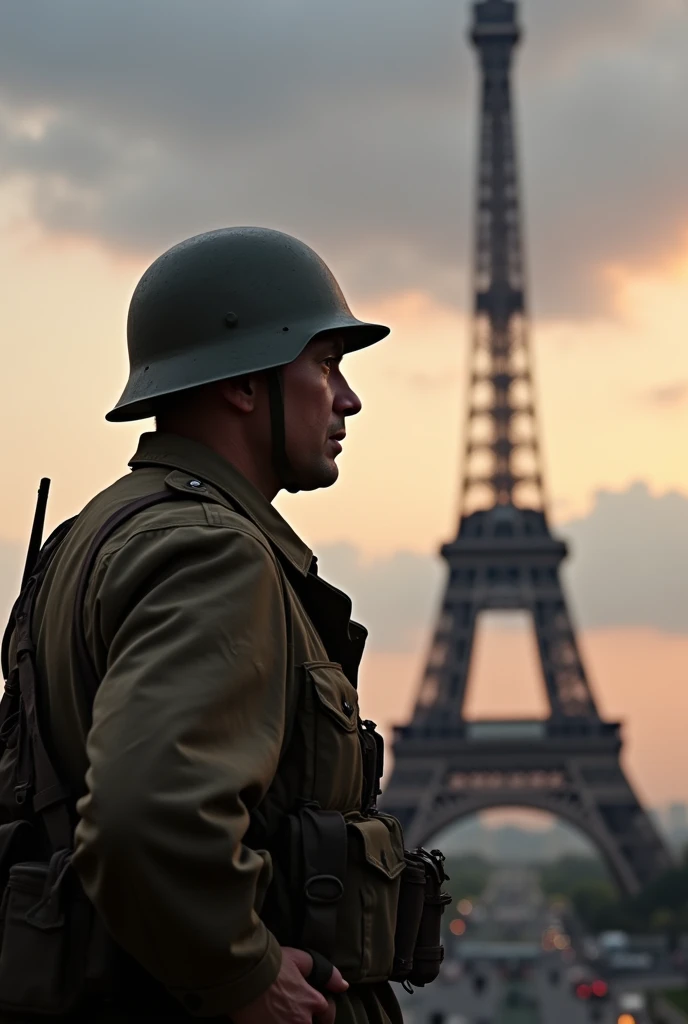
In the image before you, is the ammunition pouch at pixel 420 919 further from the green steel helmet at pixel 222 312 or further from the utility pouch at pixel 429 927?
the green steel helmet at pixel 222 312

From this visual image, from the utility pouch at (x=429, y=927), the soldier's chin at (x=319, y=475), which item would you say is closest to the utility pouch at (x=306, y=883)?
the utility pouch at (x=429, y=927)

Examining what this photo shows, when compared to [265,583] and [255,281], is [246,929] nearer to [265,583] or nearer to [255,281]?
[265,583]

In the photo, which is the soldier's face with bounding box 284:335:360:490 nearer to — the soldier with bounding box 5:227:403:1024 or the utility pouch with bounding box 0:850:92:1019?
the soldier with bounding box 5:227:403:1024

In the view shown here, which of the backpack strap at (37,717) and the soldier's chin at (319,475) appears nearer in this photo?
the backpack strap at (37,717)

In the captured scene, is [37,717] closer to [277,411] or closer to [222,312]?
[277,411]

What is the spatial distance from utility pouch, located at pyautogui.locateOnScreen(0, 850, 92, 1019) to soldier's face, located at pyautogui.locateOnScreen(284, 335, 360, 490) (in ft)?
3.45

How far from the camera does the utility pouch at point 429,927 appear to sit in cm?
411

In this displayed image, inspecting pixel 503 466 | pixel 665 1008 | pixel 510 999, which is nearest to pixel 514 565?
pixel 503 466

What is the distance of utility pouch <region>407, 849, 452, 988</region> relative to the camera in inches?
162

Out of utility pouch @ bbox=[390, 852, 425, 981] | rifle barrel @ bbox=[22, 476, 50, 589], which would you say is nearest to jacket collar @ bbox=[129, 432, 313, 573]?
rifle barrel @ bbox=[22, 476, 50, 589]

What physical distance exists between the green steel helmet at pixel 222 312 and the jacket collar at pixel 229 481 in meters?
0.12

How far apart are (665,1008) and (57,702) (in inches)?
1909

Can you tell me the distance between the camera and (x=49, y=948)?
11.3ft

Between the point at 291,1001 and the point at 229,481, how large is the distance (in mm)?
1121
